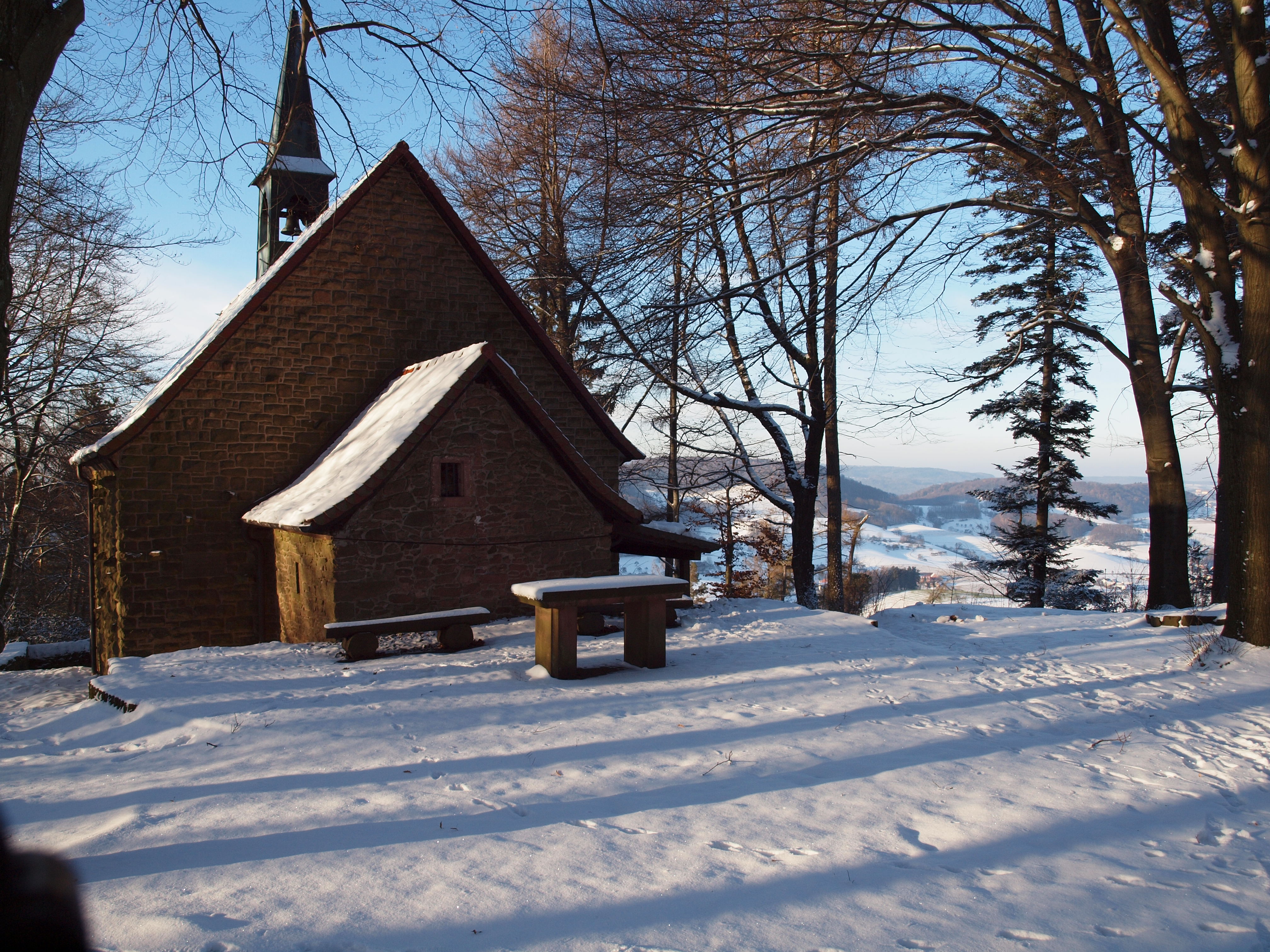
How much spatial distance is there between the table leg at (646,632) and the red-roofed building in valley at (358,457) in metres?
3.36

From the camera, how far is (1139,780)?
5496 millimetres

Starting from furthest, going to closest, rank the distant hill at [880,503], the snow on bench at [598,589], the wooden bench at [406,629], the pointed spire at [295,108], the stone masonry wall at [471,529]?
the distant hill at [880,503]
the stone masonry wall at [471,529]
the wooden bench at [406,629]
the snow on bench at [598,589]
the pointed spire at [295,108]

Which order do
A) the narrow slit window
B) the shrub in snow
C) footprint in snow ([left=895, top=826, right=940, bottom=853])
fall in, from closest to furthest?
footprint in snow ([left=895, top=826, right=940, bottom=853]), the narrow slit window, the shrub in snow

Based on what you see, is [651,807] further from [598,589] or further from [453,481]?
[453,481]

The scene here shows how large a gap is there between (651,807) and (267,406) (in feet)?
35.4

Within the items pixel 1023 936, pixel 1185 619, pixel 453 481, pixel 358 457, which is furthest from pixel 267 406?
pixel 1185 619

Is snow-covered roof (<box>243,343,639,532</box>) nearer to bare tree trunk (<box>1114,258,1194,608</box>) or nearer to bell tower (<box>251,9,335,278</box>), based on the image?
bell tower (<box>251,9,335,278</box>)

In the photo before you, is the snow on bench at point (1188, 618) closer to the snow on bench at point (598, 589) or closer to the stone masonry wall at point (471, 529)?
the snow on bench at point (598, 589)

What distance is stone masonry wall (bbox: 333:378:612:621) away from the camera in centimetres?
1027

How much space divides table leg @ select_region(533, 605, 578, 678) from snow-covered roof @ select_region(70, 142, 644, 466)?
23.0 ft

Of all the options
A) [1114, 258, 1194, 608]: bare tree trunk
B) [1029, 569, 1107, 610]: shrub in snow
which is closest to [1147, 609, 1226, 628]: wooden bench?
[1114, 258, 1194, 608]: bare tree trunk

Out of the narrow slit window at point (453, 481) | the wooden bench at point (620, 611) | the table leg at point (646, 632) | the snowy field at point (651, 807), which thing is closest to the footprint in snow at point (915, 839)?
the snowy field at point (651, 807)

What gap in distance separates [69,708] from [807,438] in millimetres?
15309

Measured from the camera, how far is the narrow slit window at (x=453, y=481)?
1083cm
